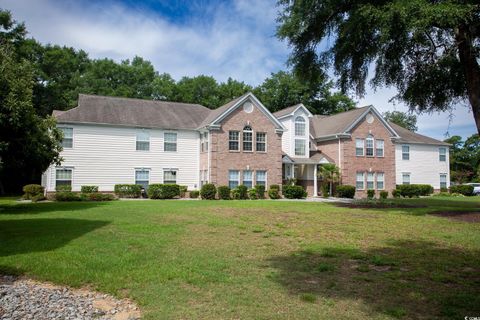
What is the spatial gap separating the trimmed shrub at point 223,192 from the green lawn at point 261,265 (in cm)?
1416

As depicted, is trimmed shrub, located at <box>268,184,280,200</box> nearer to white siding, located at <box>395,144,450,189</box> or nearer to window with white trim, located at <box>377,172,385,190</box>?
window with white trim, located at <box>377,172,385,190</box>

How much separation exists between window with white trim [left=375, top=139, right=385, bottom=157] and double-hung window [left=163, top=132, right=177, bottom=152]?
19231 millimetres

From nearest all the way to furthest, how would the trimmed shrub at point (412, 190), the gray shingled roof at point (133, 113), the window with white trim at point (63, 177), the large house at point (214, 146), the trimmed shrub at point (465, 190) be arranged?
1. the window with white trim at point (63, 177)
2. the large house at point (214, 146)
3. the gray shingled roof at point (133, 113)
4. the trimmed shrub at point (412, 190)
5. the trimmed shrub at point (465, 190)

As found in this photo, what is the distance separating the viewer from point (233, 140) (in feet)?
98.9

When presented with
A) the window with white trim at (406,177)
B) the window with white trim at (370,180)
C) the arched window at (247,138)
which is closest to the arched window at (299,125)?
the arched window at (247,138)

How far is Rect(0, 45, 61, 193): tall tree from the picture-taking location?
591 inches

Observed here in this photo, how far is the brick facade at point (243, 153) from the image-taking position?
29250 mm

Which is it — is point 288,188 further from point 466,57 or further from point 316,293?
point 316,293

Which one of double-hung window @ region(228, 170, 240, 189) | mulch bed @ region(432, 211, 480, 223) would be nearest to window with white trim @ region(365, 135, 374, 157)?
double-hung window @ region(228, 170, 240, 189)

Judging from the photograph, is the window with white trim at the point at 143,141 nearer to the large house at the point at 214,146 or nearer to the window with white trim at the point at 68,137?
the large house at the point at 214,146

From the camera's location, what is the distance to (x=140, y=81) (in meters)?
56.2

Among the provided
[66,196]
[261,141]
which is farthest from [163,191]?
[261,141]

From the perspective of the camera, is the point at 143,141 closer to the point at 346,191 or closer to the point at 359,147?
the point at 346,191

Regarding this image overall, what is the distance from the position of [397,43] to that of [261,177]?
18459mm
